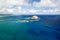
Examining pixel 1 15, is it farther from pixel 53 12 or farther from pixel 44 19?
pixel 53 12

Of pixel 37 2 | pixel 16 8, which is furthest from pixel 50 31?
pixel 16 8

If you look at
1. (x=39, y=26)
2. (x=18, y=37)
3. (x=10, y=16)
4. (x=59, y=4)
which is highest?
(x=59, y=4)

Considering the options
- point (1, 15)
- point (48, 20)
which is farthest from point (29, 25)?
point (1, 15)

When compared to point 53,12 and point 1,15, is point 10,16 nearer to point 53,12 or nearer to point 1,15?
point 1,15

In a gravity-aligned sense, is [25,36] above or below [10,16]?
below

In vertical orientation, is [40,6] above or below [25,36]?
above
